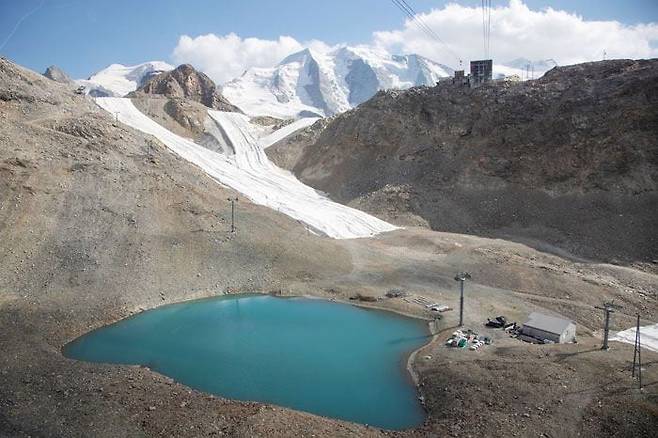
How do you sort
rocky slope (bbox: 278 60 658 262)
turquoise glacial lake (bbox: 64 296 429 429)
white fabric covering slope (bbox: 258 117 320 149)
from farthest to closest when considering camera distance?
white fabric covering slope (bbox: 258 117 320 149) → rocky slope (bbox: 278 60 658 262) → turquoise glacial lake (bbox: 64 296 429 429)

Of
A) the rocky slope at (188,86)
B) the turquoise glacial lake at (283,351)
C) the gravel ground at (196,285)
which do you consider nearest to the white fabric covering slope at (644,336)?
the gravel ground at (196,285)

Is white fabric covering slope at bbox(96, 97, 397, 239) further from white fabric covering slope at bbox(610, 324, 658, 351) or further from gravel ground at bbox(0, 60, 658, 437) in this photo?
white fabric covering slope at bbox(610, 324, 658, 351)

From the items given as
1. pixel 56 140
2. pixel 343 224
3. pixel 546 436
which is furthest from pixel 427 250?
pixel 56 140

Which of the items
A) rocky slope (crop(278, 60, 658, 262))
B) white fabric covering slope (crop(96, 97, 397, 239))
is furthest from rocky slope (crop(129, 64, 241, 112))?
rocky slope (crop(278, 60, 658, 262))

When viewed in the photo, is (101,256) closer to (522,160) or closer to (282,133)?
(522,160)

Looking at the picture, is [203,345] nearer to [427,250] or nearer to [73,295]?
[73,295]

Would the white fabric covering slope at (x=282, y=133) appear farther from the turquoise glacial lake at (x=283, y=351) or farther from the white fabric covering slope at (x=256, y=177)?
the turquoise glacial lake at (x=283, y=351)
